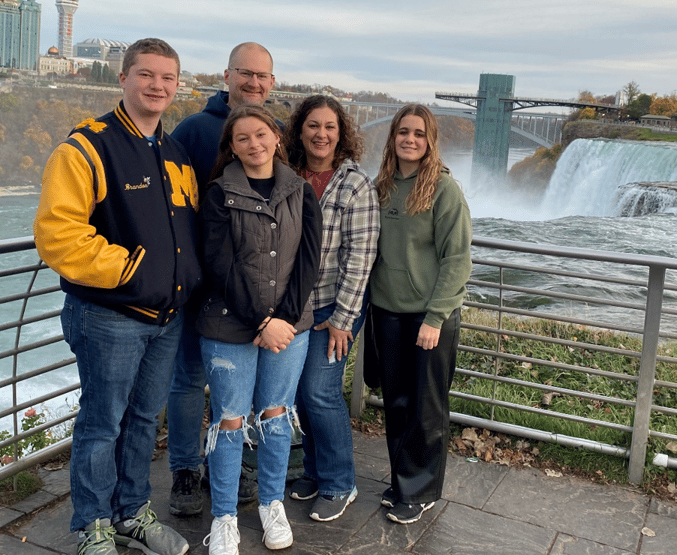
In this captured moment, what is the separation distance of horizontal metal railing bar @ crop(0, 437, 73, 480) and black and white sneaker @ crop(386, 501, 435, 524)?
1.67m

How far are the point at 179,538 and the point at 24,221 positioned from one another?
218ft

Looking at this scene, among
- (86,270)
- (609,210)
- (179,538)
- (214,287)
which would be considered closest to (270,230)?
(214,287)

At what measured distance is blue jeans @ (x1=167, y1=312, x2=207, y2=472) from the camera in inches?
123

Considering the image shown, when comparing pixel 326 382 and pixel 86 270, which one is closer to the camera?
pixel 86 270

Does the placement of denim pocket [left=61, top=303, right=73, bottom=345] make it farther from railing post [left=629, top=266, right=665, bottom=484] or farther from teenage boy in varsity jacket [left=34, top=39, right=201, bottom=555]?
railing post [left=629, top=266, right=665, bottom=484]

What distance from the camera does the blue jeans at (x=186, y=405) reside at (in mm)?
3123

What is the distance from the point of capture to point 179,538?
2.85 m

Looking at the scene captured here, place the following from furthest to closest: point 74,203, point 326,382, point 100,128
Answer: point 326,382 → point 100,128 → point 74,203

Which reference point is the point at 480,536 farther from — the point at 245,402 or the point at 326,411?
the point at 245,402

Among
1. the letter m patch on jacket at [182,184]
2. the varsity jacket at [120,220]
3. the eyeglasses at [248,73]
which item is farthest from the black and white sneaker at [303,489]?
the eyeglasses at [248,73]

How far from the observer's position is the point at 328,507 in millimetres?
3146

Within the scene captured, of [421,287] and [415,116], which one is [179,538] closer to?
[421,287]

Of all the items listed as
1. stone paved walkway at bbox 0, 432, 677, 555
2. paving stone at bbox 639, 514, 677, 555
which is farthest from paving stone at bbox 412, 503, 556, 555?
paving stone at bbox 639, 514, 677, 555

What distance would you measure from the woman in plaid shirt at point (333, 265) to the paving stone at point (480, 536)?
44 centimetres
